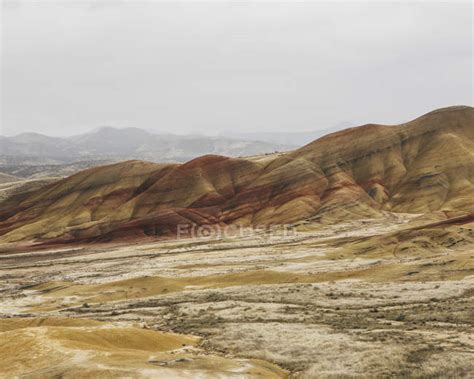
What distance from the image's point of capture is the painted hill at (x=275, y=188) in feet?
Answer: 419

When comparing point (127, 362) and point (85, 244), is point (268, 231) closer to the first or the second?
point (85, 244)

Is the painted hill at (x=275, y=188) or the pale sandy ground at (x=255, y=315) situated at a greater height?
the painted hill at (x=275, y=188)

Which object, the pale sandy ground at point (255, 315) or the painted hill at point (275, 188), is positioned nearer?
the pale sandy ground at point (255, 315)

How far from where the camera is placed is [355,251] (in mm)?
77000

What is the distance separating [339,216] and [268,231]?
1785cm

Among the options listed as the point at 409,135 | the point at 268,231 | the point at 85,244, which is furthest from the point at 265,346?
the point at 409,135

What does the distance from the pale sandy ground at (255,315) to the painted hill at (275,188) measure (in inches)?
1673

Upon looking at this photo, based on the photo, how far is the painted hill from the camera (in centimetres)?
12775

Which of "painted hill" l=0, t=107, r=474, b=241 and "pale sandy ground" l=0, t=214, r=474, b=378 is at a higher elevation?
"painted hill" l=0, t=107, r=474, b=241

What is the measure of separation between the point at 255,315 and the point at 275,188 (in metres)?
99.7

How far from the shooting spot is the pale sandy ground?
27422 millimetres

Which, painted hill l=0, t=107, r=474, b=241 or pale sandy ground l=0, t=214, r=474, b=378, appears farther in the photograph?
painted hill l=0, t=107, r=474, b=241

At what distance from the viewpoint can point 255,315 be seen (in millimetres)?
42188

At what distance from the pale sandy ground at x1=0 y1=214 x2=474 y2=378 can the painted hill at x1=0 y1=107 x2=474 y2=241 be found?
42486 millimetres
